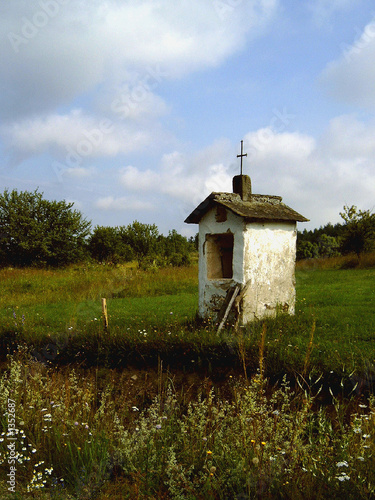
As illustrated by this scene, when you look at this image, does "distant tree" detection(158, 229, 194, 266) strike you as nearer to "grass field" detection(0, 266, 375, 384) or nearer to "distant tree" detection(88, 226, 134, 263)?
"distant tree" detection(88, 226, 134, 263)

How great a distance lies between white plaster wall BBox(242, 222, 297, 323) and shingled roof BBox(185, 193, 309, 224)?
214 millimetres

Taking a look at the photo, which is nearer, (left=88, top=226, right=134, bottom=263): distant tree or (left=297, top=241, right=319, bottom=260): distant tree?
(left=88, top=226, right=134, bottom=263): distant tree

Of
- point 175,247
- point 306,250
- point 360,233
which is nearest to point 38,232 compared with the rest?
point 175,247

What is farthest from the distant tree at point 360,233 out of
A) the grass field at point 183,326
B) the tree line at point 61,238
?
the grass field at point 183,326

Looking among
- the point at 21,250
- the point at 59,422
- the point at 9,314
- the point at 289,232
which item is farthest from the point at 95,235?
the point at 59,422

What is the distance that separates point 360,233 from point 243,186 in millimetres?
17896

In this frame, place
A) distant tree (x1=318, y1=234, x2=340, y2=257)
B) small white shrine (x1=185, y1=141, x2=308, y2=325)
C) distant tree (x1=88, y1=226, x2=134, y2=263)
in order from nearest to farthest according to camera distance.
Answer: small white shrine (x1=185, y1=141, x2=308, y2=325) < distant tree (x1=88, y1=226, x2=134, y2=263) < distant tree (x1=318, y1=234, x2=340, y2=257)

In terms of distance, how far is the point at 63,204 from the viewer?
95.7 ft

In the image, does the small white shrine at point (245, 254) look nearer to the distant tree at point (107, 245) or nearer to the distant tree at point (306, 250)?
the distant tree at point (107, 245)

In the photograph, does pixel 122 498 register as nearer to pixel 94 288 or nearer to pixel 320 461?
pixel 320 461

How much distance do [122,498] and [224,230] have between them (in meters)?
6.74

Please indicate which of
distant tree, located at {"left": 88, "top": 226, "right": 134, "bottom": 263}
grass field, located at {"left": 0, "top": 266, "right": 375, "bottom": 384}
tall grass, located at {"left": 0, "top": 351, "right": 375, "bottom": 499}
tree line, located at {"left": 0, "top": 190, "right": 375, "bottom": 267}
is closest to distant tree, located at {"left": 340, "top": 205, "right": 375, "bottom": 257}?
tree line, located at {"left": 0, "top": 190, "right": 375, "bottom": 267}

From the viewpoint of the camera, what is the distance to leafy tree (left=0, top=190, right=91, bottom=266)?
89.6 ft

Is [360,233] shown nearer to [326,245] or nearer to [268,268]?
[268,268]
